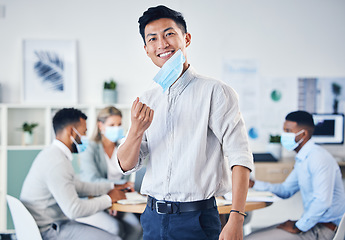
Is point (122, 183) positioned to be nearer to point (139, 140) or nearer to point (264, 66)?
point (139, 140)

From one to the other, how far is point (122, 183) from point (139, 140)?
145 centimetres

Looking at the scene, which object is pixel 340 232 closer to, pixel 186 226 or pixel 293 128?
pixel 293 128

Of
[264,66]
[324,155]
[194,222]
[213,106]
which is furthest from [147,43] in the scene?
[264,66]

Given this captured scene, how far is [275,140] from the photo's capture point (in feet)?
12.3

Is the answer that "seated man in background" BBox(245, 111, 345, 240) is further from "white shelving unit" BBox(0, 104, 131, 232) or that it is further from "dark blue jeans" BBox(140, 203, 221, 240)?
"white shelving unit" BBox(0, 104, 131, 232)

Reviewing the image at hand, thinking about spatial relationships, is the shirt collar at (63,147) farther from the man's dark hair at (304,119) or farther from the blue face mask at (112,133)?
the man's dark hair at (304,119)

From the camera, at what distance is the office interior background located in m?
3.69

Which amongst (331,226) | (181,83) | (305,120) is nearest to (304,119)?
(305,120)

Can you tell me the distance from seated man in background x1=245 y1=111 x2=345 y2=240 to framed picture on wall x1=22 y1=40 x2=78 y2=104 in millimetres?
2366

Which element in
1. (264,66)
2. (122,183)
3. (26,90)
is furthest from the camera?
(264,66)

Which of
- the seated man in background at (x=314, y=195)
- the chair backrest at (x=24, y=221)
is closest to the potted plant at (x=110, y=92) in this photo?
the chair backrest at (x=24, y=221)

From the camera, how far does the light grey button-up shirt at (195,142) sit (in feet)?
3.79

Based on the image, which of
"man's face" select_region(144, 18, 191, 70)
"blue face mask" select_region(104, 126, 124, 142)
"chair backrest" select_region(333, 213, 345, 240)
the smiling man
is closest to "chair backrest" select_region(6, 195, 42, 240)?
the smiling man

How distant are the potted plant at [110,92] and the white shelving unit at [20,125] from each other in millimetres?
100
